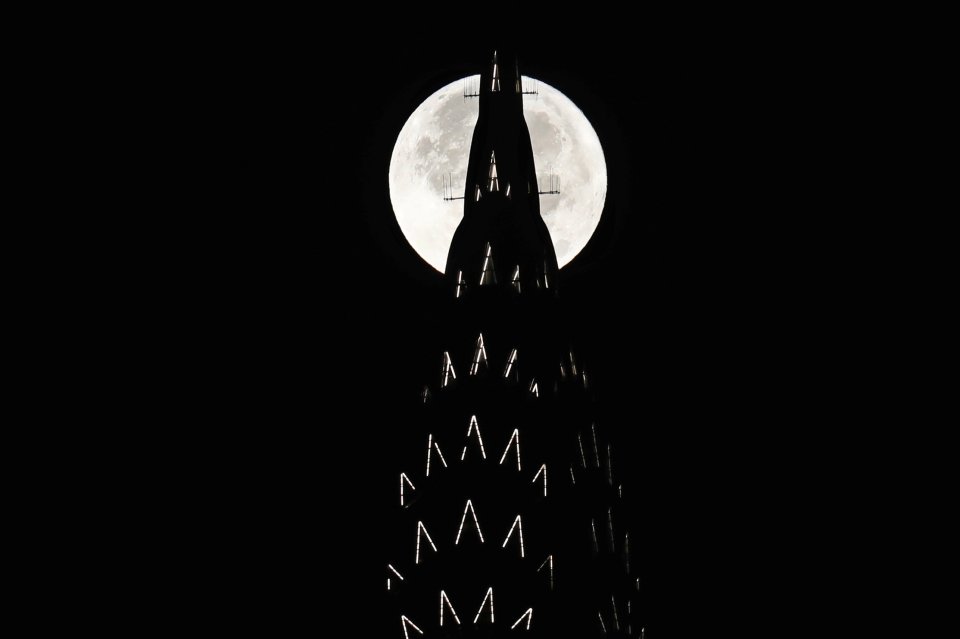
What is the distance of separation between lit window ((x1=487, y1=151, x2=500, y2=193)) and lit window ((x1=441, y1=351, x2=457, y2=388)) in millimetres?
642

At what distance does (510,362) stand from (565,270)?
9.18ft

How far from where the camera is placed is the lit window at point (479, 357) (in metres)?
3.64

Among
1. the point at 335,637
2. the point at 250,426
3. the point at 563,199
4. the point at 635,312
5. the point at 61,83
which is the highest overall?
the point at 61,83

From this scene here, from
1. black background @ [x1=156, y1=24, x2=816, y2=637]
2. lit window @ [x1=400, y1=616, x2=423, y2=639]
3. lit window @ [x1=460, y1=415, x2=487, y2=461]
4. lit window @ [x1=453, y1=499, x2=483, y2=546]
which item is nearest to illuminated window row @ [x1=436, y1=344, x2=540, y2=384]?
lit window @ [x1=460, y1=415, x2=487, y2=461]

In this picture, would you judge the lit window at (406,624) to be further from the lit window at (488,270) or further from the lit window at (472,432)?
the lit window at (488,270)

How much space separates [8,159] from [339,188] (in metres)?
2.10

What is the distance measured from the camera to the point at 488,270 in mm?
3693

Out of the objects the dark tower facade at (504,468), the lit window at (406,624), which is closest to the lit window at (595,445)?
the dark tower facade at (504,468)

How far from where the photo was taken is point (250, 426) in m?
6.29

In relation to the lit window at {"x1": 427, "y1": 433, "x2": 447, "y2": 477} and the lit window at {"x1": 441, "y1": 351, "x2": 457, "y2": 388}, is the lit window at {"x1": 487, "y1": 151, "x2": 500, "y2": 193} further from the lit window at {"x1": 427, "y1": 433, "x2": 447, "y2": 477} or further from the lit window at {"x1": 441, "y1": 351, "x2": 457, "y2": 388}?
the lit window at {"x1": 427, "y1": 433, "x2": 447, "y2": 477}

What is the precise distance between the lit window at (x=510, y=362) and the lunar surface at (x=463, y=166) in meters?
2.74

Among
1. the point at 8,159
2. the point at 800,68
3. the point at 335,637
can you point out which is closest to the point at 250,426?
the point at 335,637

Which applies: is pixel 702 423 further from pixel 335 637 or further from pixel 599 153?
pixel 335 637

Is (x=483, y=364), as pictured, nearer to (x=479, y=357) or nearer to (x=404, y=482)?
(x=479, y=357)
